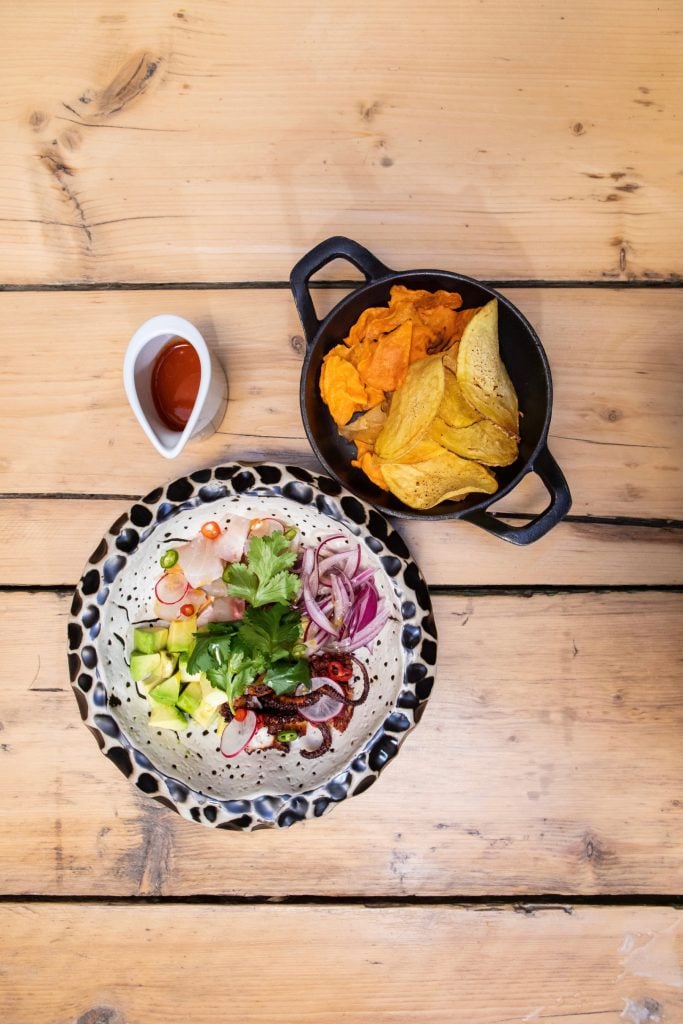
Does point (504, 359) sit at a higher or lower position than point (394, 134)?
lower

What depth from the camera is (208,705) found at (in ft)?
4.16

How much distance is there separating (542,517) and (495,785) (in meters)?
0.54

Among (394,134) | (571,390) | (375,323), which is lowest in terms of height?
(571,390)

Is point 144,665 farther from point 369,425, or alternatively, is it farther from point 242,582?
point 369,425

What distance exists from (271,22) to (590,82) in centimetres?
58

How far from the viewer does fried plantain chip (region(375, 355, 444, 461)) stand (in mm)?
1114

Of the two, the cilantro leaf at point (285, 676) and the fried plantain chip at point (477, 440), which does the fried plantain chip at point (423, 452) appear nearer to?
the fried plantain chip at point (477, 440)

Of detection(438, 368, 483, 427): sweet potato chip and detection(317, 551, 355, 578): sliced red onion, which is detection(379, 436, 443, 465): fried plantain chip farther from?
detection(317, 551, 355, 578): sliced red onion

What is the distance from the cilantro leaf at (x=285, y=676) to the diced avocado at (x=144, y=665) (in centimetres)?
19

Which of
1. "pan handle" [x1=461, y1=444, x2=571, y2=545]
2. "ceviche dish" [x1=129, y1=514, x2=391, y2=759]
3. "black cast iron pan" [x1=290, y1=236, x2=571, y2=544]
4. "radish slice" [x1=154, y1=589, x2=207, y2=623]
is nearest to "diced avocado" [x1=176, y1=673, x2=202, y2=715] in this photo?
"ceviche dish" [x1=129, y1=514, x2=391, y2=759]

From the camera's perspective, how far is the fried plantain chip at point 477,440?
1175mm

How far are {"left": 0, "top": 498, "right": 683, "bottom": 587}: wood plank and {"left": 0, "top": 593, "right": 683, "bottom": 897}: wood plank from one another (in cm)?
4

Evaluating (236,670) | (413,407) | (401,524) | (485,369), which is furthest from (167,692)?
(485,369)

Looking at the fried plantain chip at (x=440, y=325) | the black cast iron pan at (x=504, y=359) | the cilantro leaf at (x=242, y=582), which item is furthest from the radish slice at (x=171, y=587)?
the fried plantain chip at (x=440, y=325)
